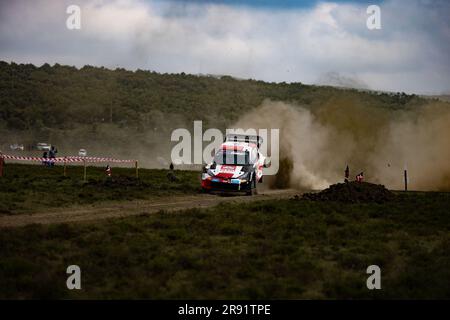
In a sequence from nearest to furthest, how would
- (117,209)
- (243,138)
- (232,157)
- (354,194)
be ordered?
(117,209) → (354,194) → (232,157) → (243,138)

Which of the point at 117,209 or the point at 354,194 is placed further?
the point at 354,194

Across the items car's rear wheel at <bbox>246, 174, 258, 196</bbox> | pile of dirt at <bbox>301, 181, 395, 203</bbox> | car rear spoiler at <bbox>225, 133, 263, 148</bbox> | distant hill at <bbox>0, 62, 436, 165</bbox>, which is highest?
distant hill at <bbox>0, 62, 436, 165</bbox>

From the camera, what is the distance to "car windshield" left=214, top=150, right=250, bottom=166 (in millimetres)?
30141

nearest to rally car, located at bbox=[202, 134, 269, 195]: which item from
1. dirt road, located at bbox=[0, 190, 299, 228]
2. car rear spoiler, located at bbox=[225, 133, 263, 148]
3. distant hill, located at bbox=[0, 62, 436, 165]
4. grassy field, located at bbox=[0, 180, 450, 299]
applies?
dirt road, located at bbox=[0, 190, 299, 228]

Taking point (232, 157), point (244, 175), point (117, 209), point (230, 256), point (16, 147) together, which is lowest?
point (230, 256)

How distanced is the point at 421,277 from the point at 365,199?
13804 mm

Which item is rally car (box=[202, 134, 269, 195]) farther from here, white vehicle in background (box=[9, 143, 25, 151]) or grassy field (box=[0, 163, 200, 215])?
white vehicle in background (box=[9, 143, 25, 151])

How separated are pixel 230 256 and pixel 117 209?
29.7ft

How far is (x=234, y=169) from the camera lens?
96.0 ft

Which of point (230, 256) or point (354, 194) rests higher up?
point (354, 194)

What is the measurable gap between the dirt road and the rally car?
552 millimetres

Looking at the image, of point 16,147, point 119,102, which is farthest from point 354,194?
point 119,102

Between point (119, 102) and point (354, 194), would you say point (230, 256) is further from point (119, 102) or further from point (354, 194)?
point (119, 102)
